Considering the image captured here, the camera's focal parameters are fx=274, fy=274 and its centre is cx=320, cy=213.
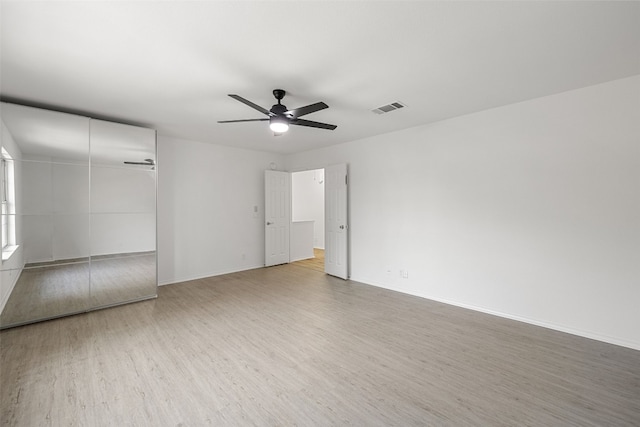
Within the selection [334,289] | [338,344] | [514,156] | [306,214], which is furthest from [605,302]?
[306,214]

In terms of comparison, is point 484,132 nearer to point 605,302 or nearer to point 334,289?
point 605,302

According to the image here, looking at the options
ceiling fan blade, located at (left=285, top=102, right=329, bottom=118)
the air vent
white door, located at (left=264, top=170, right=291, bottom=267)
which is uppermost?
the air vent

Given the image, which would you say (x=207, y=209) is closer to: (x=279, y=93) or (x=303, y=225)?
(x=303, y=225)

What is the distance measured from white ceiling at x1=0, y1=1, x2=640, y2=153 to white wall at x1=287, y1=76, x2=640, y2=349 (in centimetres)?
39

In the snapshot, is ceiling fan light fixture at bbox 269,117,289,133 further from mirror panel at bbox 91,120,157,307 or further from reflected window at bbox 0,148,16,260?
reflected window at bbox 0,148,16,260

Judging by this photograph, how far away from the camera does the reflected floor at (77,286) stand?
10.8 feet

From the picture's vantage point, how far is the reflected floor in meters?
3.29

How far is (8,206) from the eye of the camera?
124 inches

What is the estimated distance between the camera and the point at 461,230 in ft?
13.0

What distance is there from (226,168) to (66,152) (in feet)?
8.75

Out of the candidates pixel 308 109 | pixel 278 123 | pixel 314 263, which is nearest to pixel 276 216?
pixel 314 263

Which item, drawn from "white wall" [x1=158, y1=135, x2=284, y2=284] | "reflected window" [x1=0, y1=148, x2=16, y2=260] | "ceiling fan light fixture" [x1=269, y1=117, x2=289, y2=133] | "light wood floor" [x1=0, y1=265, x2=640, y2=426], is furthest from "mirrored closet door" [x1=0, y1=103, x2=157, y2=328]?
"ceiling fan light fixture" [x1=269, y1=117, x2=289, y2=133]

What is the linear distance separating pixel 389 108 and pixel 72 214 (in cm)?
439

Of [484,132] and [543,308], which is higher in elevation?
[484,132]
